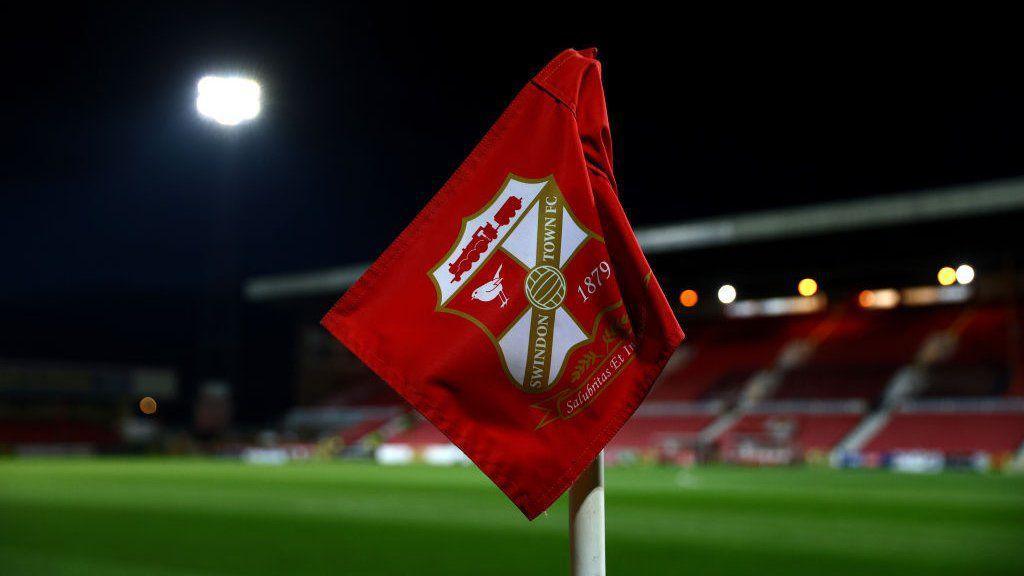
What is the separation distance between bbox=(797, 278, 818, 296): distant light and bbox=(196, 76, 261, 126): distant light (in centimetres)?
3237

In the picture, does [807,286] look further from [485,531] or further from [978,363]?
[485,531]

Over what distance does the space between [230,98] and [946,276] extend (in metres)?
33.9

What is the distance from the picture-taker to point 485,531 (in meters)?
10.9

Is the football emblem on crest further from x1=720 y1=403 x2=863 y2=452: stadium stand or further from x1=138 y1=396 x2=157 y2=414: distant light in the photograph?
x1=138 y1=396 x2=157 y2=414: distant light

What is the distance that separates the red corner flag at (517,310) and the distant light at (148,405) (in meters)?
64.7

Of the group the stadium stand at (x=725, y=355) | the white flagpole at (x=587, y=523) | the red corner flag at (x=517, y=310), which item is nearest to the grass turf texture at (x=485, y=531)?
the white flagpole at (x=587, y=523)

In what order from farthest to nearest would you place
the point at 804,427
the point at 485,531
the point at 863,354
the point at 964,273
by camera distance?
the point at 863,354
the point at 964,273
the point at 804,427
the point at 485,531

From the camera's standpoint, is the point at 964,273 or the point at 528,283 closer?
the point at 528,283

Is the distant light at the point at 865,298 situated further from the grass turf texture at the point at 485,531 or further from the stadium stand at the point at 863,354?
the grass turf texture at the point at 485,531

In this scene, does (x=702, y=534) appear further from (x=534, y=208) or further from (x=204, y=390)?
(x=204, y=390)

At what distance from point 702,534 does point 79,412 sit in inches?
2178

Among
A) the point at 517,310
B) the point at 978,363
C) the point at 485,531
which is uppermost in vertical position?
the point at 978,363

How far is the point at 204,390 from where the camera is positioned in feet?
186

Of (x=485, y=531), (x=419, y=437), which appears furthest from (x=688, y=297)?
(x=485, y=531)
